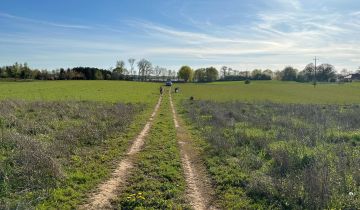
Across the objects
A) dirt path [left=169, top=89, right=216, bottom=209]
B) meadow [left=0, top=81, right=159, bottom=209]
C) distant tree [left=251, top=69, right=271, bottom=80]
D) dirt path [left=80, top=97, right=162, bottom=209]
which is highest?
distant tree [left=251, top=69, right=271, bottom=80]

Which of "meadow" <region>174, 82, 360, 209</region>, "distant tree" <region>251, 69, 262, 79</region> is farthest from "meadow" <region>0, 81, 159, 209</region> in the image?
"distant tree" <region>251, 69, 262, 79</region>

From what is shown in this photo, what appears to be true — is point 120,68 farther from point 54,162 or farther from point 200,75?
point 54,162

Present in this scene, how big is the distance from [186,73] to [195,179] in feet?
479

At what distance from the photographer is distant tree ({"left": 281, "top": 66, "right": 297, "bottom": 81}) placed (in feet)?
522

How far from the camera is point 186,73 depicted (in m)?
154

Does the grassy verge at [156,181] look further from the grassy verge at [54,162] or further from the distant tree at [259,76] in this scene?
the distant tree at [259,76]

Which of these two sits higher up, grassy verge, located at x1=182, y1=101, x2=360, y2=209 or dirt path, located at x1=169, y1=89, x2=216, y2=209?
grassy verge, located at x1=182, y1=101, x2=360, y2=209

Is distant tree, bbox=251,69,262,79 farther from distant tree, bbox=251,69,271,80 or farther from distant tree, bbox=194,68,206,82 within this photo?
distant tree, bbox=194,68,206,82

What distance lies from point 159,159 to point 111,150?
7.19ft

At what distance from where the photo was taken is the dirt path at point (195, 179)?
7.44m

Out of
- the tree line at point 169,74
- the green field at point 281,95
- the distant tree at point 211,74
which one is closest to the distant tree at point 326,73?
the tree line at point 169,74

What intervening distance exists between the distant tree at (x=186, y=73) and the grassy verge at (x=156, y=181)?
14125cm

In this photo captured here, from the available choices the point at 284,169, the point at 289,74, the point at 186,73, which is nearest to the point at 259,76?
the point at 289,74

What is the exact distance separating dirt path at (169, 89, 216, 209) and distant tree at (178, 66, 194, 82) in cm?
14088
